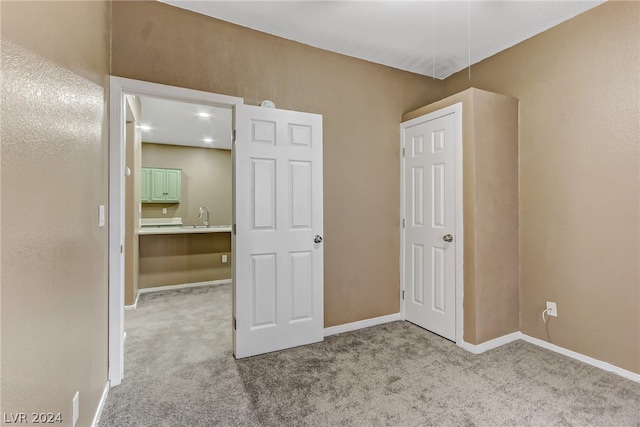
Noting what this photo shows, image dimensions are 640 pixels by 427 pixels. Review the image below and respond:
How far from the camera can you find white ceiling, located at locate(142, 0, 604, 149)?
235 cm

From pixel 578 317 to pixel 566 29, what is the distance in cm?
237

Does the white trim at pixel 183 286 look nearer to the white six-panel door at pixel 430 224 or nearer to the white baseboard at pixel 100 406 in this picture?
the white baseboard at pixel 100 406

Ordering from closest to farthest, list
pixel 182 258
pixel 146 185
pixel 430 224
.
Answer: pixel 430 224, pixel 182 258, pixel 146 185

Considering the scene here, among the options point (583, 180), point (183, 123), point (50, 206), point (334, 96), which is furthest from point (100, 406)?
point (183, 123)

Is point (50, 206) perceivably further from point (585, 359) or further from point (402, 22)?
point (585, 359)

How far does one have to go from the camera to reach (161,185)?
6312mm

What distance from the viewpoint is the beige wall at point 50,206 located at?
0.82 m

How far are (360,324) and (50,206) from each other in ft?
9.00

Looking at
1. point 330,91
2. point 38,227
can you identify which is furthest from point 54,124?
point 330,91

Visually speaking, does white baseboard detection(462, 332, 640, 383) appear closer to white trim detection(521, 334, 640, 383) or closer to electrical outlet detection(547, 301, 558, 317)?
white trim detection(521, 334, 640, 383)

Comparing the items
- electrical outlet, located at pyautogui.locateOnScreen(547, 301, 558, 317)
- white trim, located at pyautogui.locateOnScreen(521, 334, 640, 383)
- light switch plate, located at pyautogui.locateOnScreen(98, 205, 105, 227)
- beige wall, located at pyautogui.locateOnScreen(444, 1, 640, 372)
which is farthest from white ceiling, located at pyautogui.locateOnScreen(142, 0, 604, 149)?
white trim, located at pyautogui.locateOnScreen(521, 334, 640, 383)

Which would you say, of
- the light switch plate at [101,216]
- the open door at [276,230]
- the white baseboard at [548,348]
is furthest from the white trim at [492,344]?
the light switch plate at [101,216]

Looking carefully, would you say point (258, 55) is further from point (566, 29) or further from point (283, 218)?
point (566, 29)

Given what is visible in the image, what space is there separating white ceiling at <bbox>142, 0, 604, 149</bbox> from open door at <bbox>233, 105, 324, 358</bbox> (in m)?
0.74
